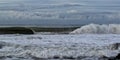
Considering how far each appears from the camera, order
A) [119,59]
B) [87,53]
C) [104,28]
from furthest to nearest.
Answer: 1. [104,28]
2. [87,53]
3. [119,59]

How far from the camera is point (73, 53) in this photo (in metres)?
16.1

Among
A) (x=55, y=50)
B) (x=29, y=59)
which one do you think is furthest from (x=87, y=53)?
(x=29, y=59)

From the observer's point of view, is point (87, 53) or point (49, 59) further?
point (87, 53)

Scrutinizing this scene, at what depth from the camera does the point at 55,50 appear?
667 inches

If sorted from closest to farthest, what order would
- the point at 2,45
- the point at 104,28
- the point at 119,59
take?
the point at 119,59
the point at 2,45
the point at 104,28

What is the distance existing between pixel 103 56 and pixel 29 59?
3.02 meters

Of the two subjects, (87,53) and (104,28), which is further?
(104,28)

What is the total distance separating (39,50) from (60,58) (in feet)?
6.75

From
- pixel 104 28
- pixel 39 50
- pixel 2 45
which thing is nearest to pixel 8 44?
pixel 2 45

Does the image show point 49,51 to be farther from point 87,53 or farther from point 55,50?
point 87,53

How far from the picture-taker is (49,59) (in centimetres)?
1470

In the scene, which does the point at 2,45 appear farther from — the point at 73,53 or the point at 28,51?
the point at 73,53

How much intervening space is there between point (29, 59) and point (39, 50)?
2.23 meters

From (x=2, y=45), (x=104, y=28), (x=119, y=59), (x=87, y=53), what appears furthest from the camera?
(x=104, y=28)
